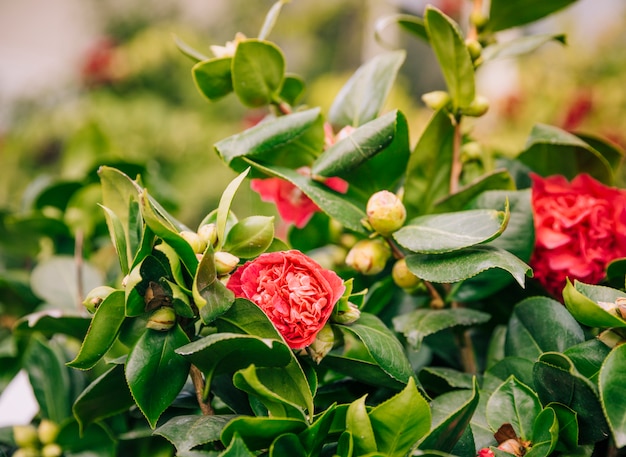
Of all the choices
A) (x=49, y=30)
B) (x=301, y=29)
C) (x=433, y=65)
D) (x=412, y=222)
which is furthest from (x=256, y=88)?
(x=49, y=30)

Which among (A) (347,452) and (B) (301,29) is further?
(B) (301,29)

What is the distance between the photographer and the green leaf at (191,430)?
1.14 feet

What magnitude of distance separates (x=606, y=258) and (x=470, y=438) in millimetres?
206

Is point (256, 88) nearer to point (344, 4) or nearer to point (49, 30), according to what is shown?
point (344, 4)

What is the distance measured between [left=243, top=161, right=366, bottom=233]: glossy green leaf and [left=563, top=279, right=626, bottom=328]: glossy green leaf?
16 cm

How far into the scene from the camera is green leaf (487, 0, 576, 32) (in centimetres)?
56

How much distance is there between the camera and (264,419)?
332 mm

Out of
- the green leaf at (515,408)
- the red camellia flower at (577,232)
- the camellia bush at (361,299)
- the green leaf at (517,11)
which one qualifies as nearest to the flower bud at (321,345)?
the camellia bush at (361,299)

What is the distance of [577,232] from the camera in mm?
507

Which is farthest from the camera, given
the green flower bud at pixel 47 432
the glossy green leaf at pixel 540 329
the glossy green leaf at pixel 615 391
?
the green flower bud at pixel 47 432

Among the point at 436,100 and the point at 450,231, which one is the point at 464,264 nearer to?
the point at 450,231

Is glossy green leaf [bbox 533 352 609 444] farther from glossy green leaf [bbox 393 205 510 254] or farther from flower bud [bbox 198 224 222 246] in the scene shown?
flower bud [bbox 198 224 222 246]

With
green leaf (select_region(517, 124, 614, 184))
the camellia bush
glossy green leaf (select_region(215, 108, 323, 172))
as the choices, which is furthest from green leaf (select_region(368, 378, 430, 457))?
green leaf (select_region(517, 124, 614, 184))

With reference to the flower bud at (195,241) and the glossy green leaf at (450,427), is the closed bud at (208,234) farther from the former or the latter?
the glossy green leaf at (450,427)
